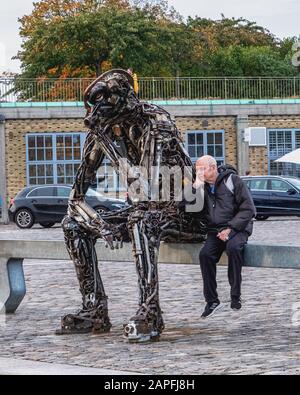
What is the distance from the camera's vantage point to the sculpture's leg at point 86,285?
1092 cm

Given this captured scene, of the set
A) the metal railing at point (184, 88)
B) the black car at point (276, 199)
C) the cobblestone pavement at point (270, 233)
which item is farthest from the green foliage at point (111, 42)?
the black car at point (276, 199)

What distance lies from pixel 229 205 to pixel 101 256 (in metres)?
1.87

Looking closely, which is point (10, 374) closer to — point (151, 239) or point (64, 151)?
point (151, 239)

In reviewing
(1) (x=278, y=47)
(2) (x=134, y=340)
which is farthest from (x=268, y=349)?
(1) (x=278, y=47)

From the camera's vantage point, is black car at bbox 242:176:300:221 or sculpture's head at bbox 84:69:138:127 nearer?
sculpture's head at bbox 84:69:138:127

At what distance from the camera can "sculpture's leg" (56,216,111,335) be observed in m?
10.9

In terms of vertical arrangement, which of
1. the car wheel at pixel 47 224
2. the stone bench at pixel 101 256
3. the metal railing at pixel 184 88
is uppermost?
the metal railing at pixel 184 88

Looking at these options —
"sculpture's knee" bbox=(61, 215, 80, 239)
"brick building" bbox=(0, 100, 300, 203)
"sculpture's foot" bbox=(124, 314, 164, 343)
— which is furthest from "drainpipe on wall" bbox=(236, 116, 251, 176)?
"sculpture's foot" bbox=(124, 314, 164, 343)

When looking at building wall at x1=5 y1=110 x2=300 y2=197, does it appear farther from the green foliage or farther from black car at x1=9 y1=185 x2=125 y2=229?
the green foliage

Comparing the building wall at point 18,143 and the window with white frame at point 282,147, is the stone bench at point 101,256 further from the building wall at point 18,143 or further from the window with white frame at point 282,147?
the window with white frame at point 282,147

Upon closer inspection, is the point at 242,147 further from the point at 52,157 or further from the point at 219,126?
the point at 52,157

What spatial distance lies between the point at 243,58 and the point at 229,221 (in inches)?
2819
